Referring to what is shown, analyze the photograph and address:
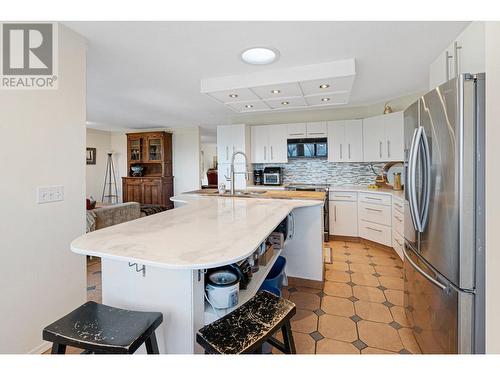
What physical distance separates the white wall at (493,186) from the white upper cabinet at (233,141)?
4.27 metres

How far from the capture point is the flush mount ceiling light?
2293 mm

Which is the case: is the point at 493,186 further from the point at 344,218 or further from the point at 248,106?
the point at 344,218

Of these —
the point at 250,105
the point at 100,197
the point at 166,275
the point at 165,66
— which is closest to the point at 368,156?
the point at 250,105

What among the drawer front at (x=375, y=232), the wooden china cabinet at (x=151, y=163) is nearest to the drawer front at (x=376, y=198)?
the drawer front at (x=375, y=232)

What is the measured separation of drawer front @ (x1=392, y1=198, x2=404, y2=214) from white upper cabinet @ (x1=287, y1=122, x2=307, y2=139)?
76.1 inches

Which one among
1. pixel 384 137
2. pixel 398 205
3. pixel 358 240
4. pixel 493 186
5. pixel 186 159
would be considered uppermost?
pixel 384 137

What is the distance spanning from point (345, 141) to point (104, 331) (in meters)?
4.34

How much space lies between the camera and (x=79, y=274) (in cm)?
191

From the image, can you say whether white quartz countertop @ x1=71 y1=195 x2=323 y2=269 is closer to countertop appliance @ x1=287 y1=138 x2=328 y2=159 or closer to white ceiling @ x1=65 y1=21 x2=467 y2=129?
white ceiling @ x1=65 y1=21 x2=467 y2=129

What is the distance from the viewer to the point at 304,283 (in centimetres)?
259

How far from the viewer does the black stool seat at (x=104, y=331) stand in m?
0.89

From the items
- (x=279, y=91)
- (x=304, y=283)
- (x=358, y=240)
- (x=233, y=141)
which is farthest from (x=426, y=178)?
(x=233, y=141)

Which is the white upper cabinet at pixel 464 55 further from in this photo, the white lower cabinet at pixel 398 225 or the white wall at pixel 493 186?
the white lower cabinet at pixel 398 225

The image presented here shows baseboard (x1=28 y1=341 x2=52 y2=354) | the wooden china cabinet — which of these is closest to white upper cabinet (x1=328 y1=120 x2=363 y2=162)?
the wooden china cabinet
